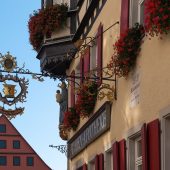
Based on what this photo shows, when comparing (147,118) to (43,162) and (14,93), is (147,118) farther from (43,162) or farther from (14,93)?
(43,162)

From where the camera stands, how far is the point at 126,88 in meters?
11.3

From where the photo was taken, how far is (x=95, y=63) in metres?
14.9

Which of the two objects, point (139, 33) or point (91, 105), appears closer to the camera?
point (139, 33)

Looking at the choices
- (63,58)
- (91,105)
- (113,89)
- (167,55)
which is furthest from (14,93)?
(167,55)

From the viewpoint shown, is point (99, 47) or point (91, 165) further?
point (91, 165)

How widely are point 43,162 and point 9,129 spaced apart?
4.32 meters

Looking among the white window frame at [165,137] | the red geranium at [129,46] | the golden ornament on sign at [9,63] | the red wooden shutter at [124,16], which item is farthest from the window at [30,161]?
the white window frame at [165,137]

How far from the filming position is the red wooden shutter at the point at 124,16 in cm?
1139

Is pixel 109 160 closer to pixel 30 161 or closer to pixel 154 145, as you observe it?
pixel 154 145

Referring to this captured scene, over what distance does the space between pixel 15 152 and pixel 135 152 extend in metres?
49.9

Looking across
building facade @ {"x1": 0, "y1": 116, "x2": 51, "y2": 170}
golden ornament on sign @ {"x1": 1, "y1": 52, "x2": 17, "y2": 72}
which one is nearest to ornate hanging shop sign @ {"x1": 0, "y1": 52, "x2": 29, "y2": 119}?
golden ornament on sign @ {"x1": 1, "y1": 52, "x2": 17, "y2": 72}

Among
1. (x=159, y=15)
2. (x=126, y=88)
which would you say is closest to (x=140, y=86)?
(x=126, y=88)

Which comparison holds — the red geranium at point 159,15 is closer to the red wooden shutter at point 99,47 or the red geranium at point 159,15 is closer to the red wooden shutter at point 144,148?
the red wooden shutter at point 144,148

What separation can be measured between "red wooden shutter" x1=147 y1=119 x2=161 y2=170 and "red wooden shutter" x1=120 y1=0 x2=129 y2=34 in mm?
2397
